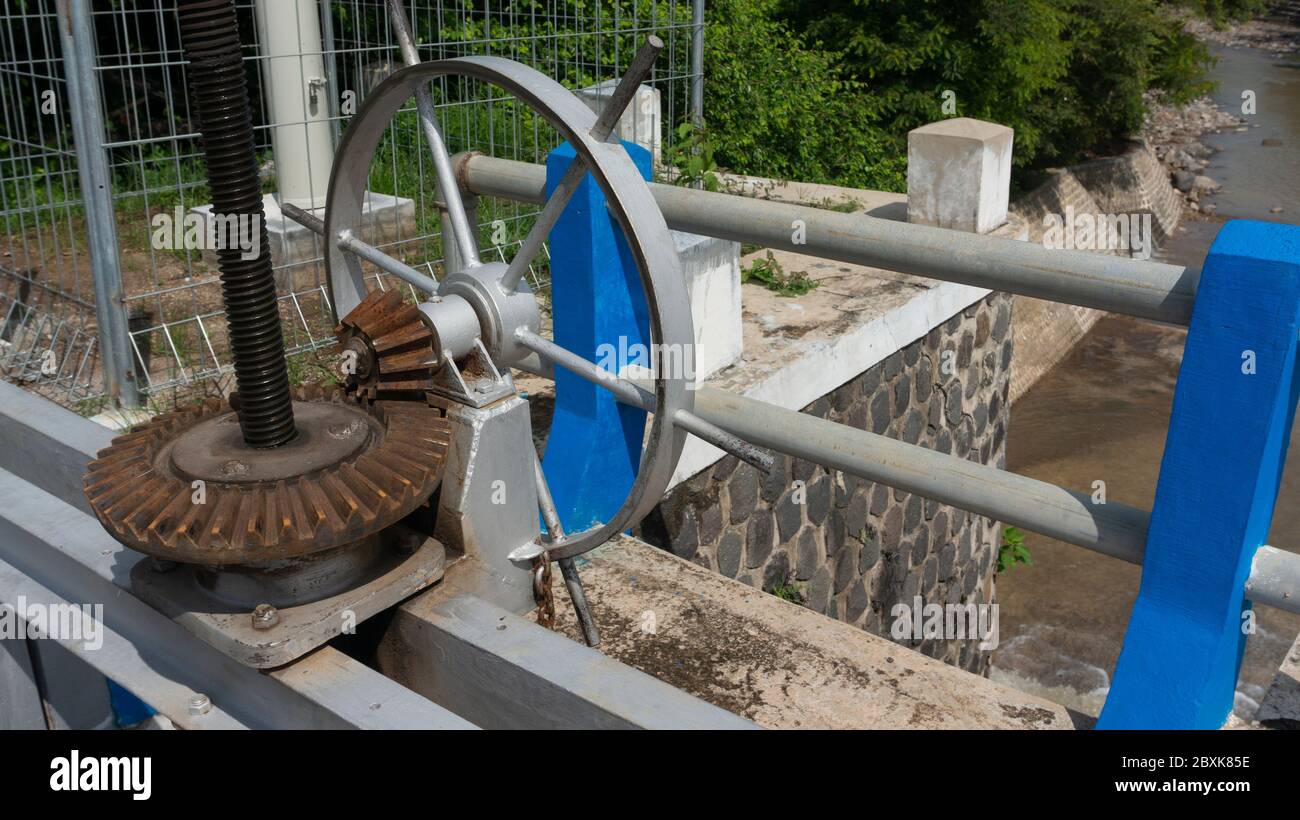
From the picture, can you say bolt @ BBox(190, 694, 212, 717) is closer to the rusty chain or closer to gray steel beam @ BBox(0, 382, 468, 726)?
gray steel beam @ BBox(0, 382, 468, 726)

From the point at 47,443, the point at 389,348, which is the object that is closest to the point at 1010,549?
the point at 389,348

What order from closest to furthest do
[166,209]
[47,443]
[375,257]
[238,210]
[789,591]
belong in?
[238,210] < [47,443] < [375,257] < [789,591] < [166,209]

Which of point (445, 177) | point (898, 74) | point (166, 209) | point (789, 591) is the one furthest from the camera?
point (898, 74)

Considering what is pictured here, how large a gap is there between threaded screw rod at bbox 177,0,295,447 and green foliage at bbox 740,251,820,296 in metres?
3.90

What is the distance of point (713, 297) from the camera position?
4.06 metres

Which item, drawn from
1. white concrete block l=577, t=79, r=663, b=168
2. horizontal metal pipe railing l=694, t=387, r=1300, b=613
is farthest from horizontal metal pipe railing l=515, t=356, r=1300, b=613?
white concrete block l=577, t=79, r=663, b=168

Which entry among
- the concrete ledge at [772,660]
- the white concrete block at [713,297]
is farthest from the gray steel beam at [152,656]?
the white concrete block at [713,297]

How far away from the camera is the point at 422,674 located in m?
1.44

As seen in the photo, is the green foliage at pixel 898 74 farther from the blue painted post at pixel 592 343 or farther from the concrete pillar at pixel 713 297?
the blue painted post at pixel 592 343

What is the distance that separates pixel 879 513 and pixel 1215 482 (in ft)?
11.8

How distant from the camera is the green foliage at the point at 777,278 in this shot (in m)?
5.23

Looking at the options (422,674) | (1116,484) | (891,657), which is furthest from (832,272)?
(1116,484)

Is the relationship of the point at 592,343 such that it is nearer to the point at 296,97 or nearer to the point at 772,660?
the point at 772,660

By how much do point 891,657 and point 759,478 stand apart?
2092mm
